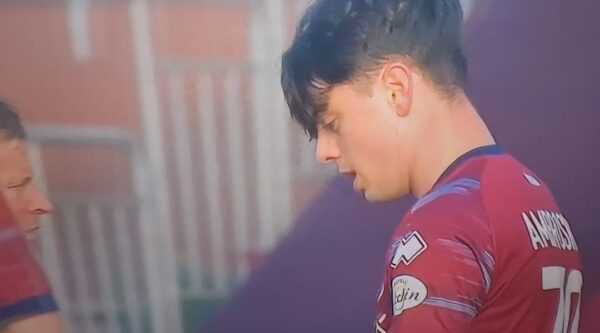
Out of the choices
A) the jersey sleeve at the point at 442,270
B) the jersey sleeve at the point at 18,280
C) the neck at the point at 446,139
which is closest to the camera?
the jersey sleeve at the point at 442,270

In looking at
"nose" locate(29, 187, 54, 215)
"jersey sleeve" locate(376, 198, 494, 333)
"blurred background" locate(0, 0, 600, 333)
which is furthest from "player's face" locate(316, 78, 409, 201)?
"nose" locate(29, 187, 54, 215)

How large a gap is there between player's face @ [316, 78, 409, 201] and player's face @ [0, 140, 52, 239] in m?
0.49

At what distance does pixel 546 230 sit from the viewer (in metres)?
0.80

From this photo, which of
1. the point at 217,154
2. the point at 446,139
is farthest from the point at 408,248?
the point at 217,154

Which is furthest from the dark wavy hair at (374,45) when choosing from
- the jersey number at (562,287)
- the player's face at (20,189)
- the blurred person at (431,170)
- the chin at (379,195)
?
the player's face at (20,189)

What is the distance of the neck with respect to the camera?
0.82m

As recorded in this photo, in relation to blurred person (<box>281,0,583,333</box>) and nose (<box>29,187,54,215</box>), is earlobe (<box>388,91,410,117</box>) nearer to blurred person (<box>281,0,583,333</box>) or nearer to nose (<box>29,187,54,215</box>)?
blurred person (<box>281,0,583,333</box>)

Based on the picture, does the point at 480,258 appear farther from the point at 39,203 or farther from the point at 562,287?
the point at 39,203

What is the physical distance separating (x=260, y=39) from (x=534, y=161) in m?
0.43

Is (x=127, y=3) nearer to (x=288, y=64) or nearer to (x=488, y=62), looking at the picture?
(x=288, y=64)

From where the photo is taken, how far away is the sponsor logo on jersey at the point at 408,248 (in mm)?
729

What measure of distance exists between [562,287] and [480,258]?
138 millimetres

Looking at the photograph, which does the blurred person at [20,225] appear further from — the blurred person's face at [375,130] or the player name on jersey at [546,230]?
the player name on jersey at [546,230]

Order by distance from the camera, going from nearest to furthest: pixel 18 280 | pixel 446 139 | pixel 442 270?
pixel 442 270, pixel 446 139, pixel 18 280
